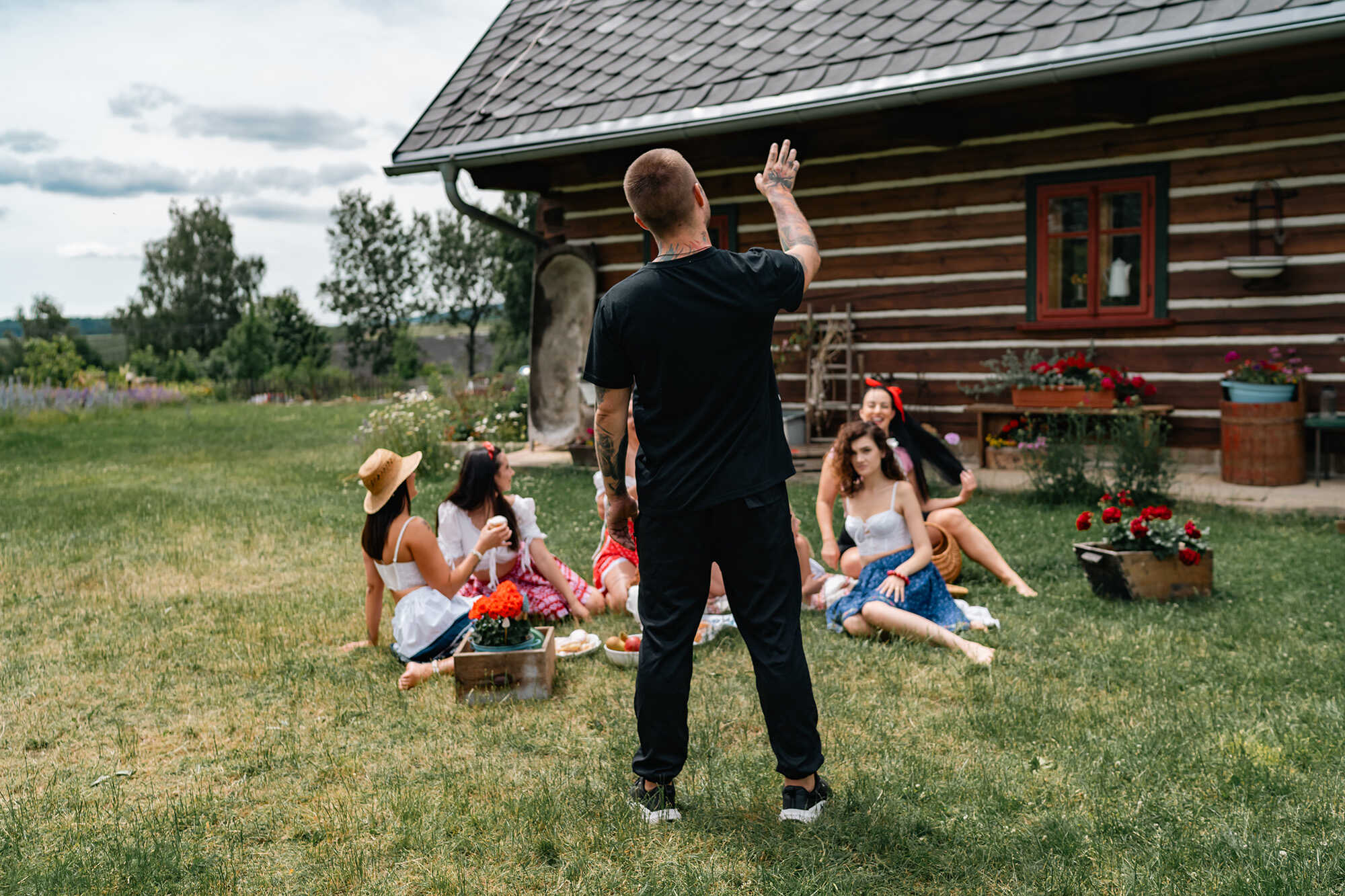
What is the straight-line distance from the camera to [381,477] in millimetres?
4688

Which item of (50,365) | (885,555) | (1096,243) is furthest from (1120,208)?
(50,365)

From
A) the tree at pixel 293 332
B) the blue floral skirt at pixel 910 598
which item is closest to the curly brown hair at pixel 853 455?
the blue floral skirt at pixel 910 598

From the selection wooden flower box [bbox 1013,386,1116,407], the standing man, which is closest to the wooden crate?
the standing man

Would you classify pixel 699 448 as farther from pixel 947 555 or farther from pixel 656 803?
pixel 947 555

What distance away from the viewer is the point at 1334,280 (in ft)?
27.4

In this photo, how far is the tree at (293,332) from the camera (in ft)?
118

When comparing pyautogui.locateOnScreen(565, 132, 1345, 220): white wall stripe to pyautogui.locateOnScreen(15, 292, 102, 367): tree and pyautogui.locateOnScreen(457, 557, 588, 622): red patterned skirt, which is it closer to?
pyautogui.locateOnScreen(457, 557, 588, 622): red patterned skirt

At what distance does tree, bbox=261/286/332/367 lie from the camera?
36.1 metres

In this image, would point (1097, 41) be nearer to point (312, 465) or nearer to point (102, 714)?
point (102, 714)

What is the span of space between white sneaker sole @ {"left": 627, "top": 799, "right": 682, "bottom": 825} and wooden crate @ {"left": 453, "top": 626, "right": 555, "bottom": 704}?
1.26 meters

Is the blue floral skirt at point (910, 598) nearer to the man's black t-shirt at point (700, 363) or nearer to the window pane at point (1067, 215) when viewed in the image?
the man's black t-shirt at point (700, 363)

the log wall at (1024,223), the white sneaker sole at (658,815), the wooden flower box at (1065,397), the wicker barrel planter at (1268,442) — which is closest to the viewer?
the white sneaker sole at (658,815)

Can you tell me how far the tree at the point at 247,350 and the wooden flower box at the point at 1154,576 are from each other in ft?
102

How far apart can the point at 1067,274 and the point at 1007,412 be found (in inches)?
55.3
